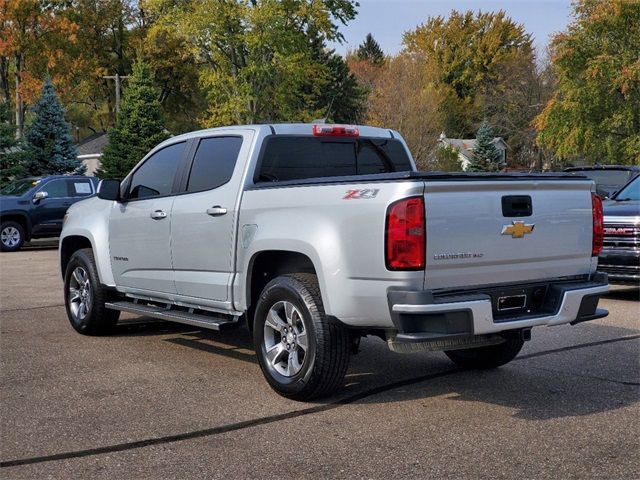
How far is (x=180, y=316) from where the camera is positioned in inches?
266

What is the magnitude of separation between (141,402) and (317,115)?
145 ft

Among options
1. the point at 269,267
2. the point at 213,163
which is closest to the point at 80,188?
the point at 213,163

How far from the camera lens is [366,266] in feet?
16.8

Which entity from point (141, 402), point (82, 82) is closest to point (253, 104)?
point (82, 82)

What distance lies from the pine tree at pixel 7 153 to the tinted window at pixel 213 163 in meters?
23.9

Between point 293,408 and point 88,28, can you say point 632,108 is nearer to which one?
point 88,28

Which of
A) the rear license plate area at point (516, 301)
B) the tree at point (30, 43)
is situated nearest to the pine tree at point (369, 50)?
the tree at point (30, 43)

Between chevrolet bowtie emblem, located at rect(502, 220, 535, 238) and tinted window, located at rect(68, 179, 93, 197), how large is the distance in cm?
1757

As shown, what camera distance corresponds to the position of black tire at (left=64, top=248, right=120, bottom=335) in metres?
8.03

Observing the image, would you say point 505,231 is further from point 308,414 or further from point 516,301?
point 308,414

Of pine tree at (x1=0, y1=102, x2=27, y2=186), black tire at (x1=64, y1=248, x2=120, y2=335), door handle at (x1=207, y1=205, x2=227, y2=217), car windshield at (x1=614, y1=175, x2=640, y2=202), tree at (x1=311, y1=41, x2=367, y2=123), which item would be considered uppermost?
tree at (x1=311, y1=41, x2=367, y2=123)

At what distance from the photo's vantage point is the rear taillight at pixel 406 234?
4.94 m

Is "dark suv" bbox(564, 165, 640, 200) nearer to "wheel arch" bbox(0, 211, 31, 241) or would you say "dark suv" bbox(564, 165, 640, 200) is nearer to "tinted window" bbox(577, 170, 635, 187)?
"tinted window" bbox(577, 170, 635, 187)

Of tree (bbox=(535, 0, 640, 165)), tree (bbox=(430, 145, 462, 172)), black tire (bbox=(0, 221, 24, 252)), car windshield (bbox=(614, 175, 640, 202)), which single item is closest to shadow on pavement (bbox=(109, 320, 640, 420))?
car windshield (bbox=(614, 175, 640, 202))
